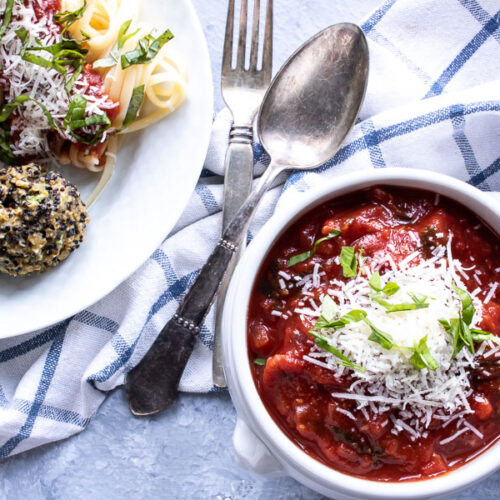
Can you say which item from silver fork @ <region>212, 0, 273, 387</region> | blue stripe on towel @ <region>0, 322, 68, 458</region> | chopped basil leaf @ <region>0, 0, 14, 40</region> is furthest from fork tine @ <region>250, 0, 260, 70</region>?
blue stripe on towel @ <region>0, 322, 68, 458</region>

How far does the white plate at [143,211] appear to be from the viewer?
290 centimetres

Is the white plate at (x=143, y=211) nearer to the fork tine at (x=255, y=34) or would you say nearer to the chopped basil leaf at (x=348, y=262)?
the fork tine at (x=255, y=34)

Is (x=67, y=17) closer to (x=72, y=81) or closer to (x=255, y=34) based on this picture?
(x=72, y=81)

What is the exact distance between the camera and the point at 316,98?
2.97m

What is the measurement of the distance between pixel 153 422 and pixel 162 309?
48cm

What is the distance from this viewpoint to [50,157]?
3.02 m

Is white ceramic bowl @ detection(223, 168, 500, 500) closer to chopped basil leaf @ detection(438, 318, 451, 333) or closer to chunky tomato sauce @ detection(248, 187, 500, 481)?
chunky tomato sauce @ detection(248, 187, 500, 481)

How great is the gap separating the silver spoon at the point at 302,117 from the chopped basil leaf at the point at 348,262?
70 centimetres

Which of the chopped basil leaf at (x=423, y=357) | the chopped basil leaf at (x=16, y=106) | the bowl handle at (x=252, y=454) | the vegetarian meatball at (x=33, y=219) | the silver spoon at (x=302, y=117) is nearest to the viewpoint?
the chopped basil leaf at (x=423, y=357)

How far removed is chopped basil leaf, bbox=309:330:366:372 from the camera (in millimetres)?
Answer: 2174

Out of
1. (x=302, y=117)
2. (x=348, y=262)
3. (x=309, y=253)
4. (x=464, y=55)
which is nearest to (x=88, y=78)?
(x=302, y=117)

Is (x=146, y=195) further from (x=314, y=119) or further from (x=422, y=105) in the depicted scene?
(x=422, y=105)

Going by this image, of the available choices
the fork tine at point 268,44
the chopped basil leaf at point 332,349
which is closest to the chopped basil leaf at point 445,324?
the chopped basil leaf at point 332,349

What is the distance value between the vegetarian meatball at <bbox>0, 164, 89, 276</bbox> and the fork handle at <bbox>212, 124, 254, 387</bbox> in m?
0.60
